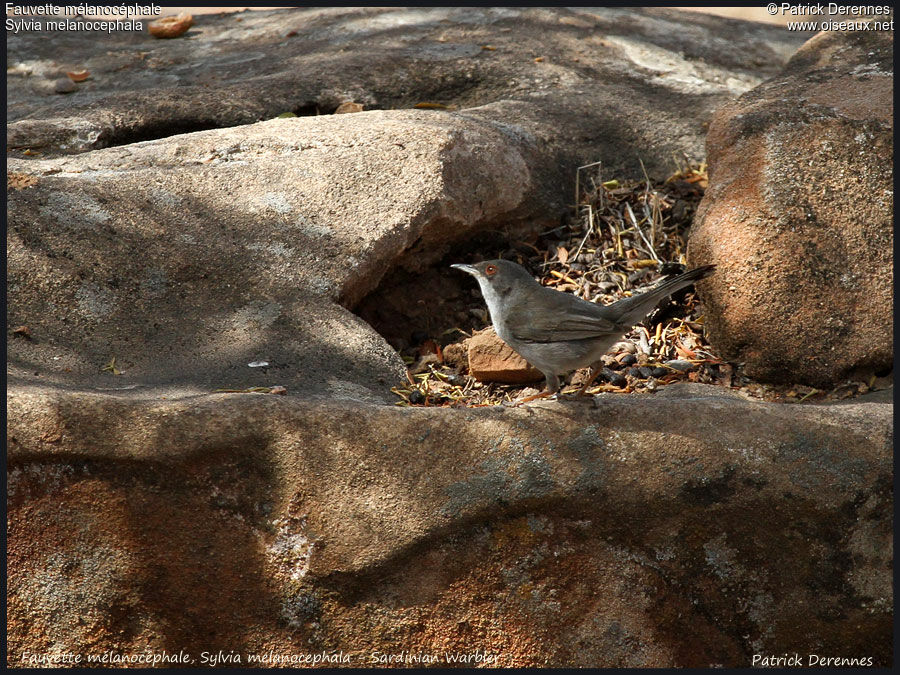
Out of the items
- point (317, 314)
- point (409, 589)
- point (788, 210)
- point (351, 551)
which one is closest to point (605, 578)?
point (409, 589)

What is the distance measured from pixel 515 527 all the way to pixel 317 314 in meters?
2.00

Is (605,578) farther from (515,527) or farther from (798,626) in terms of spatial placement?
(798,626)

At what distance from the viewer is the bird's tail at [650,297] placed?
172 inches

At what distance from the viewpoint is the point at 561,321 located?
4.49 m

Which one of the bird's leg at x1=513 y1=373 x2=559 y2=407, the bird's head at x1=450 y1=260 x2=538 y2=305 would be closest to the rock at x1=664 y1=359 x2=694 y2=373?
the bird's leg at x1=513 y1=373 x2=559 y2=407

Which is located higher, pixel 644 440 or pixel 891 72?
pixel 891 72

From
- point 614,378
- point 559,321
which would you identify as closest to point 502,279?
point 559,321

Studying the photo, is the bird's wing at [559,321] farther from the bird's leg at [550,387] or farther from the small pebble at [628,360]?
the small pebble at [628,360]

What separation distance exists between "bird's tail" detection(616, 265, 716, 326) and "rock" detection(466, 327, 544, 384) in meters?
1.01

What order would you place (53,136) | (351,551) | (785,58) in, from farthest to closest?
(785,58), (53,136), (351,551)

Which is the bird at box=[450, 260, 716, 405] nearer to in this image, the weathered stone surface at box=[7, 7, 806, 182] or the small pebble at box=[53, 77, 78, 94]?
the weathered stone surface at box=[7, 7, 806, 182]

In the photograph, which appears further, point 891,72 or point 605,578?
point 891,72

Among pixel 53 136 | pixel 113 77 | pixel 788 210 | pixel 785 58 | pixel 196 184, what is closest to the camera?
pixel 788 210

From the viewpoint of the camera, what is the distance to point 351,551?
12.2ft
